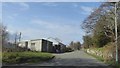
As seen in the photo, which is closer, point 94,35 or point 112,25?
point 112,25

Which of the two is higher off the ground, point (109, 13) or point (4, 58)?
point (109, 13)

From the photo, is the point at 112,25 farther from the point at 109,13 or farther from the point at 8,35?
the point at 8,35

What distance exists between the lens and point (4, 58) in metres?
24.4

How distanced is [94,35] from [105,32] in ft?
14.4

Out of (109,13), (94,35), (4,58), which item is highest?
(109,13)

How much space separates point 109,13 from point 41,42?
23.4 metres

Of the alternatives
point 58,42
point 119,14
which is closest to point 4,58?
point 119,14

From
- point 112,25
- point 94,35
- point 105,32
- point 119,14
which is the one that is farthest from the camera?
point 94,35

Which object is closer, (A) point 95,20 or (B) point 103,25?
(B) point 103,25

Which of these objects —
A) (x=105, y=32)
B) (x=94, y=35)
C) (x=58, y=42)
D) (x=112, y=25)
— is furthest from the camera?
(x=58, y=42)

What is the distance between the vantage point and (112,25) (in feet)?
121

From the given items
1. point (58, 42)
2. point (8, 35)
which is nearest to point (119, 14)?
point (8, 35)

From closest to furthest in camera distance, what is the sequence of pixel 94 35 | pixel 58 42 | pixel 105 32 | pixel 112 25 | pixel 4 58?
pixel 4 58 → pixel 112 25 → pixel 105 32 → pixel 94 35 → pixel 58 42

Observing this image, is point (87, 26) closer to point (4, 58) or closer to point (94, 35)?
point (94, 35)
